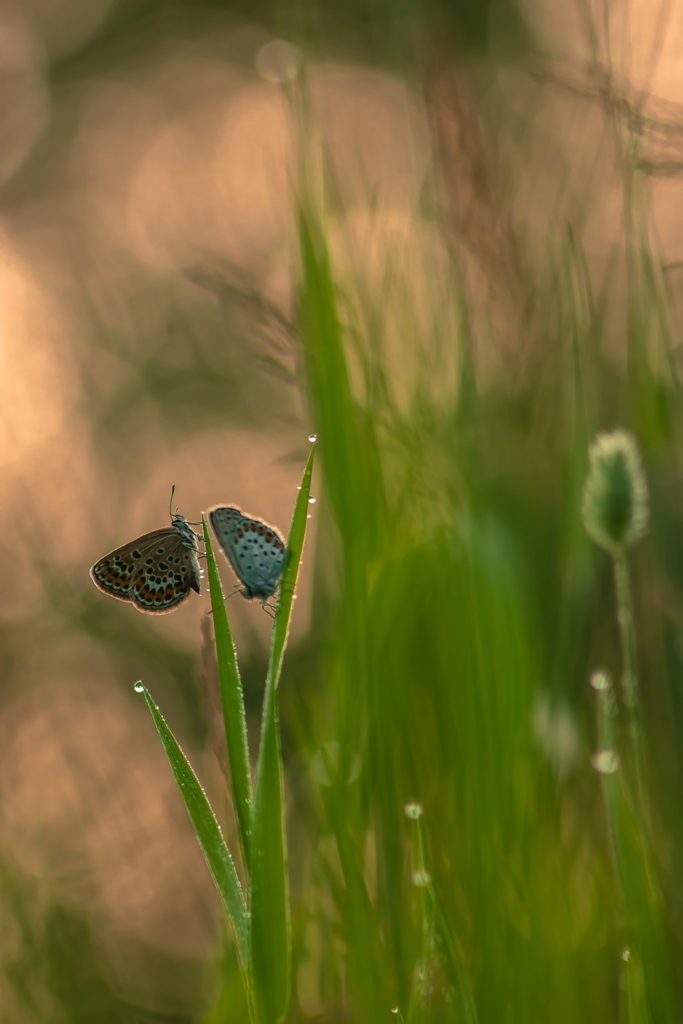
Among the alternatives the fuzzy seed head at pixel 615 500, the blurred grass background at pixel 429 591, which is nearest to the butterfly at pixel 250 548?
the blurred grass background at pixel 429 591

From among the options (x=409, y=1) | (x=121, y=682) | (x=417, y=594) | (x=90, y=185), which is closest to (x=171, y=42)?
(x=90, y=185)

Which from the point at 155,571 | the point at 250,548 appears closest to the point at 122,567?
the point at 155,571

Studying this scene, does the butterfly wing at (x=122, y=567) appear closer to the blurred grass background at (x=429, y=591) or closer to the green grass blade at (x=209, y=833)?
the blurred grass background at (x=429, y=591)

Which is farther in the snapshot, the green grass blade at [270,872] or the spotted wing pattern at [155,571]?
the spotted wing pattern at [155,571]

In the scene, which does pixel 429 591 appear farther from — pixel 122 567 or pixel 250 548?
pixel 122 567

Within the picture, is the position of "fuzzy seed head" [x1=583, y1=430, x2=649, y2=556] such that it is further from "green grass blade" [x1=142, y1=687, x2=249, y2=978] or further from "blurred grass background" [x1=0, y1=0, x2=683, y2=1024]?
"green grass blade" [x1=142, y1=687, x2=249, y2=978]

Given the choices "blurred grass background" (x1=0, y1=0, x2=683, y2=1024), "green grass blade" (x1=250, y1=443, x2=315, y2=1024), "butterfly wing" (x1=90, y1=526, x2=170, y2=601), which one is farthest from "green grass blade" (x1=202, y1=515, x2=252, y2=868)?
"butterfly wing" (x1=90, y1=526, x2=170, y2=601)

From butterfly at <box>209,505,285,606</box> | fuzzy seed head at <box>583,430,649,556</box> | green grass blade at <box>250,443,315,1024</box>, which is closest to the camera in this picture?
green grass blade at <box>250,443,315,1024</box>
